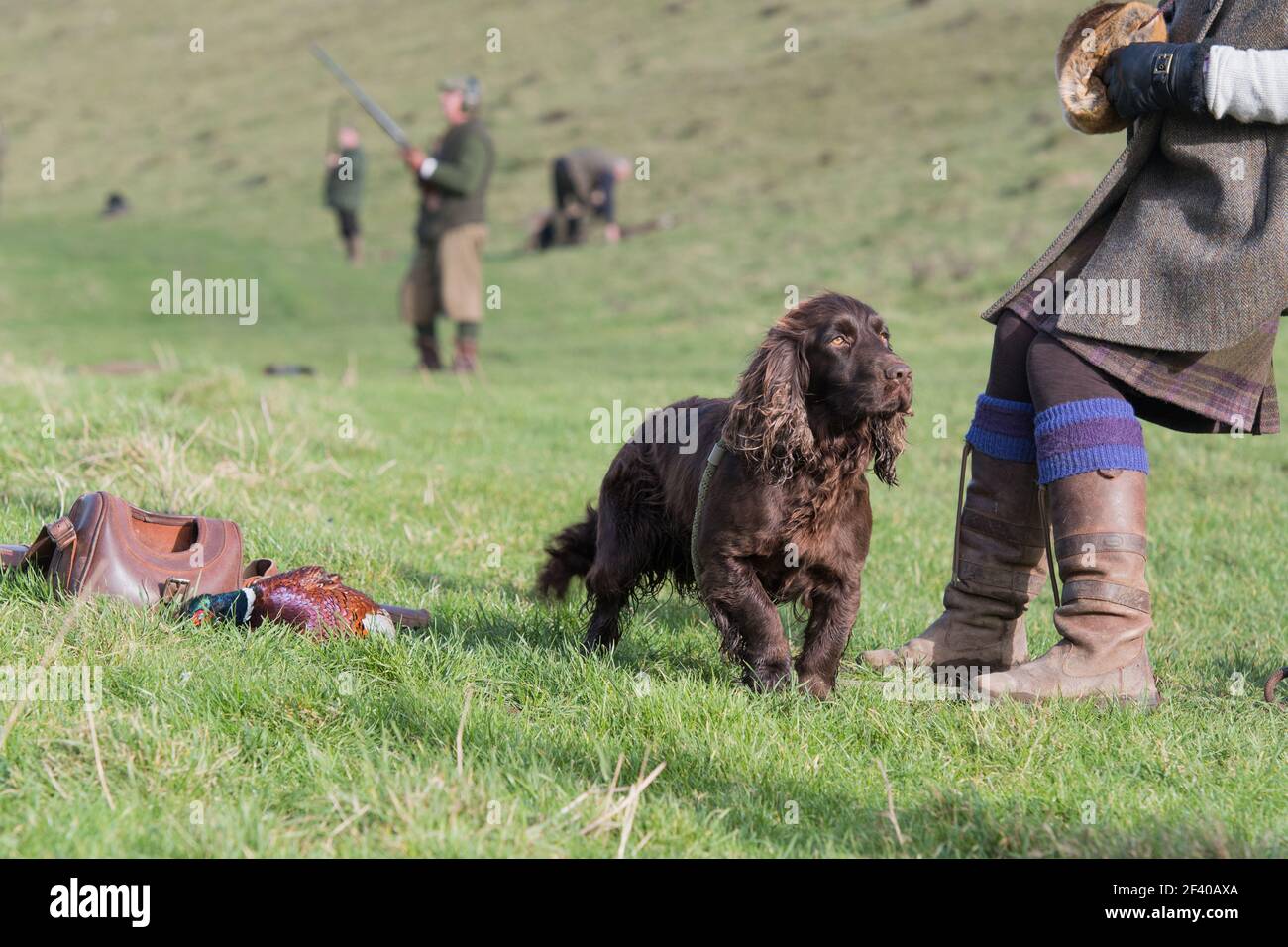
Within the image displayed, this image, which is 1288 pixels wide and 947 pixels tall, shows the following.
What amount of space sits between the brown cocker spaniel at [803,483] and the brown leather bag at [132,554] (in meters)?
1.69

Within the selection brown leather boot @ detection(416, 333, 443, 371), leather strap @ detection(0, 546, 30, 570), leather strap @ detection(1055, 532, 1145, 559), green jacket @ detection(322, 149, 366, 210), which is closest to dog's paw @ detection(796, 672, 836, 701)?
leather strap @ detection(1055, 532, 1145, 559)

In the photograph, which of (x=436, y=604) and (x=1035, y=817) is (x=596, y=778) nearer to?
(x=1035, y=817)

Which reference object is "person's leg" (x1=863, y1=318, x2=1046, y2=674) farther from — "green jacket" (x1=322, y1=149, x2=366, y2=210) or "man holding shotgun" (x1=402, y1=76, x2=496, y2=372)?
"green jacket" (x1=322, y1=149, x2=366, y2=210)

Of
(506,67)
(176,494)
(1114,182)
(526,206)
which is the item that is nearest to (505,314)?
(526,206)

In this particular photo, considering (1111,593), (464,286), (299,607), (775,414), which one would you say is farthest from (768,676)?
(464,286)

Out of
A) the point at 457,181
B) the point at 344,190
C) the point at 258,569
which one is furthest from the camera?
the point at 344,190

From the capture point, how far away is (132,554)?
13.9 ft

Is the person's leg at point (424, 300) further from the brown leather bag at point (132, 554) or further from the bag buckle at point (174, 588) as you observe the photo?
the bag buckle at point (174, 588)

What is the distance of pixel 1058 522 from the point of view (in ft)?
13.0

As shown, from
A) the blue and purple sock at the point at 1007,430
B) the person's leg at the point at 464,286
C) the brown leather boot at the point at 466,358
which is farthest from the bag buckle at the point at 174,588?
the brown leather boot at the point at 466,358

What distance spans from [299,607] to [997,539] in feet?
7.53

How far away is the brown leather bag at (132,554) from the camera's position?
163 inches

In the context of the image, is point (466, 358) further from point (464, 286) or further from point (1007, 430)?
point (1007, 430)

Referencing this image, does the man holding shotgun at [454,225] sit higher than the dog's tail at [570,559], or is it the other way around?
the man holding shotgun at [454,225]
